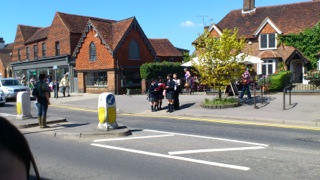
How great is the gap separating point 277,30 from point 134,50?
1405 cm

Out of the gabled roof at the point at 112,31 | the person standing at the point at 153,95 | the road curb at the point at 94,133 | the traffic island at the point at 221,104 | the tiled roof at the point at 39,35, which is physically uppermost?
the tiled roof at the point at 39,35

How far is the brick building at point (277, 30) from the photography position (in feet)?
109

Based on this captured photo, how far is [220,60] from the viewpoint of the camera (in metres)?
17.5

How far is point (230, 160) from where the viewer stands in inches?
285

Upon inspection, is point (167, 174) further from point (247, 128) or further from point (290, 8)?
point (290, 8)

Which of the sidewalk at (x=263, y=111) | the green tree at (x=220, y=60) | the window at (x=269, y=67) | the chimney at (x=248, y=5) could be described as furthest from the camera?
the chimney at (x=248, y=5)

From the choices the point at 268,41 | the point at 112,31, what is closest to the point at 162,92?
the point at 112,31

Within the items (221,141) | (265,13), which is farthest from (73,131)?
(265,13)

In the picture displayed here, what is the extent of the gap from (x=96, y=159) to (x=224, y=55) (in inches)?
436

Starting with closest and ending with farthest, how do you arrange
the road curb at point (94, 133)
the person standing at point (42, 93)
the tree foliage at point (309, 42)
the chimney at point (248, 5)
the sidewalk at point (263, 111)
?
1. the road curb at point (94, 133)
2. the person standing at point (42, 93)
3. the sidewalk at point (263, 111)
4. the tree foliage at point (309, 42)
5. the chimney at point (248, 5)

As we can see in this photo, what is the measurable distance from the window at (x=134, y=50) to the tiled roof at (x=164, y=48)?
1243 cm

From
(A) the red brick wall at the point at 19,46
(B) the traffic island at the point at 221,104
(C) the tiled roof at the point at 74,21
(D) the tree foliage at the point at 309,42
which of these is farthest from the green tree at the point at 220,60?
(A) the red brick wall at the point at 19,46

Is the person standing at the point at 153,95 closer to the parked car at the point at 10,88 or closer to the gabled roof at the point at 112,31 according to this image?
the parked car at the point at 10,88

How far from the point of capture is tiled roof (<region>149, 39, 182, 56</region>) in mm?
46312
